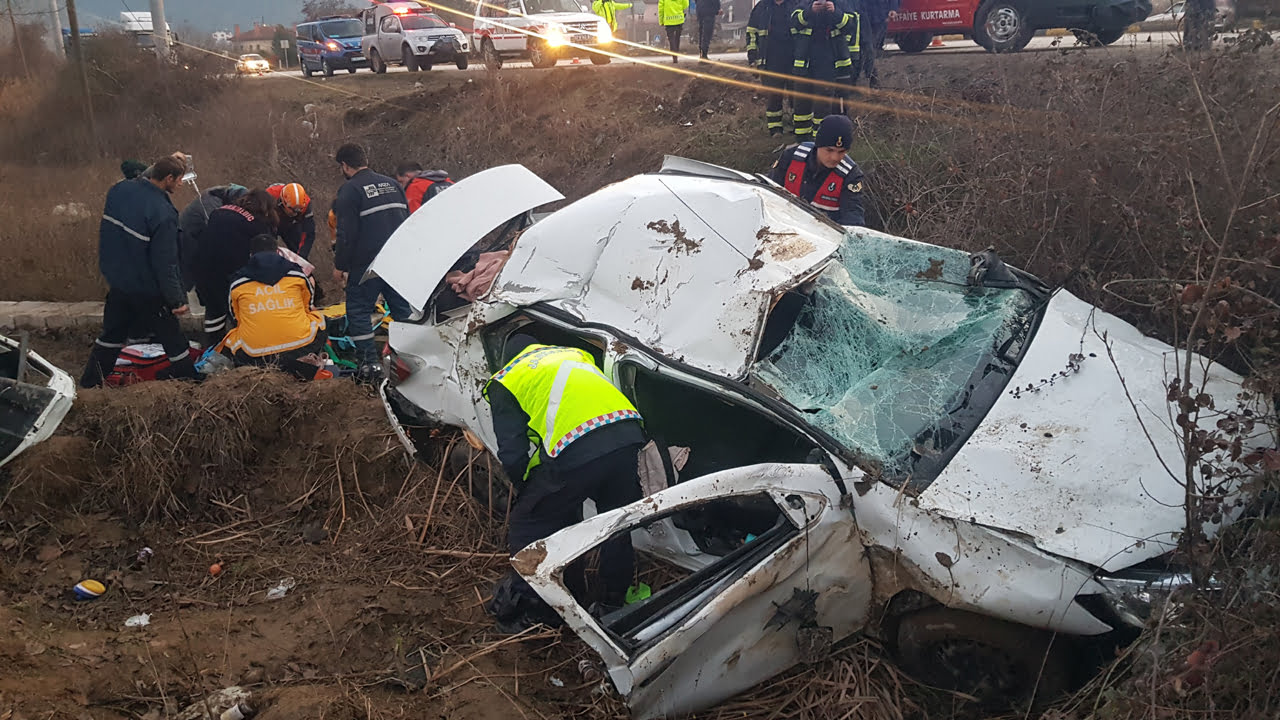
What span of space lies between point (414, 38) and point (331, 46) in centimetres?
309

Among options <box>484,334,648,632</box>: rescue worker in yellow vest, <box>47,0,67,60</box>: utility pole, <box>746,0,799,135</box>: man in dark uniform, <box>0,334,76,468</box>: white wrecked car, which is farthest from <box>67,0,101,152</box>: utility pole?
<box>484,334,648,632</box>: rescue worker in yellow vest

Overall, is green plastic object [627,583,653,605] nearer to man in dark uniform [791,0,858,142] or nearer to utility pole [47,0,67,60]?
man in dark uniform [791,0,858,142]

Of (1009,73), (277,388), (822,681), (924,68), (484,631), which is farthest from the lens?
(924,68)

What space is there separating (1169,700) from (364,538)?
343 centimetres

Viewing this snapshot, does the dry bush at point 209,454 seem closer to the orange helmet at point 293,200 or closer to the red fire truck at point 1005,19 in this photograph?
the orange helmet at point 293,200

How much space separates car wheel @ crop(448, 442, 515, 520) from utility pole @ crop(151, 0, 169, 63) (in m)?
14.7

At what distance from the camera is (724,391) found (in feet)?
10.6

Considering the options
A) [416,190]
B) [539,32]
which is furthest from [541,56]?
[416,190]

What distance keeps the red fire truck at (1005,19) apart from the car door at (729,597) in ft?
23.9

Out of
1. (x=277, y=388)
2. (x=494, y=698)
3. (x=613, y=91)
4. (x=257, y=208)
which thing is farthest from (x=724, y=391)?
(x=613, y=91)

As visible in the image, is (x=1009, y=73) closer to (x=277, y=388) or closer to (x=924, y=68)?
(x=924, y=68)

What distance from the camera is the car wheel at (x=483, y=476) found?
4.25 metres

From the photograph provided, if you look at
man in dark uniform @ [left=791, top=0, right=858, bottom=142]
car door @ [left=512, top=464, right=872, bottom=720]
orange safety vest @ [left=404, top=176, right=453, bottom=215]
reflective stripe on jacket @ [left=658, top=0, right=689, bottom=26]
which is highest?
reflective stripe on jacket @ [left=658, top=0, right=689, bottom=26]

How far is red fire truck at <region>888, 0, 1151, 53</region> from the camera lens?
902cm
